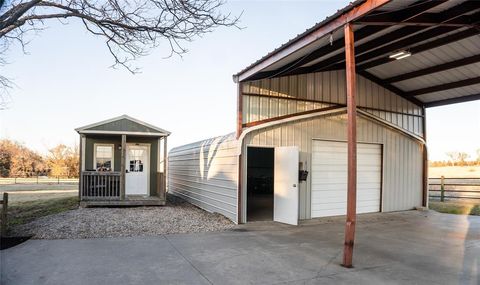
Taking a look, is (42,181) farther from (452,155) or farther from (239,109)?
(452,155)

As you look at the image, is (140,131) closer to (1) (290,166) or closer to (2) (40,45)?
(2) (40,45)

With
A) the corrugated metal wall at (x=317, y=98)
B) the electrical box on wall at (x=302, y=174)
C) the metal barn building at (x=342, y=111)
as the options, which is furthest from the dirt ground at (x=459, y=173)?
the electrical box on wall at (x=302, y=174)

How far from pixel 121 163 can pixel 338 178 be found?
22.5 feet

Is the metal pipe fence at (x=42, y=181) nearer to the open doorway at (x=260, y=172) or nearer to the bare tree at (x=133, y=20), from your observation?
the open doorway at (x=260, y=172)

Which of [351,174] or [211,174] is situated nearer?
[351,174]

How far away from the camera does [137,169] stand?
40.1ft

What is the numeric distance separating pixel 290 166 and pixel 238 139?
4.93 ft

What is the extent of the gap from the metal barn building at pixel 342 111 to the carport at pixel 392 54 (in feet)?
0.08

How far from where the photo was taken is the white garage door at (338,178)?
9945 mm

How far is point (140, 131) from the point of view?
36.1ft

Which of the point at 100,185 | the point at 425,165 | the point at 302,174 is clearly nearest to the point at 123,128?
the point at 100,185

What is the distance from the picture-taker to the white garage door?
32.6 ft

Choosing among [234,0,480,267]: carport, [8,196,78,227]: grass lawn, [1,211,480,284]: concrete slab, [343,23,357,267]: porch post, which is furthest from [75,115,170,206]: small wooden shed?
[343,23,357,267]: porch post

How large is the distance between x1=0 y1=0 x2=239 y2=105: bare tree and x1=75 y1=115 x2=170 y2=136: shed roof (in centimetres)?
366
